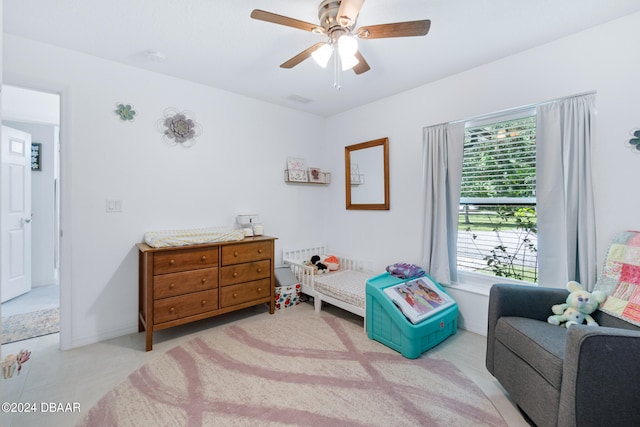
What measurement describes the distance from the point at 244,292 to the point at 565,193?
9.29ft

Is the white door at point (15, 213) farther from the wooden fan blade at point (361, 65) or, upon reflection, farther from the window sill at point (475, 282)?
the window sill at point (475, 282)

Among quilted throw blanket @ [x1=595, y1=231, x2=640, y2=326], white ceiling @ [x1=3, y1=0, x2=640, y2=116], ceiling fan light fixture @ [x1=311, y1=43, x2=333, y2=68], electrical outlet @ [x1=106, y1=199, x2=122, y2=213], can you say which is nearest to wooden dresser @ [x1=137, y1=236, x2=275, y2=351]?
electrical outlet @ [x1=106, y1=199, x2=122, y2=213]

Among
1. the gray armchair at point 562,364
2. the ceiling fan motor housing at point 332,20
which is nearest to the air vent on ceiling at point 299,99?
the ceiling fan motor housing at point 332,20

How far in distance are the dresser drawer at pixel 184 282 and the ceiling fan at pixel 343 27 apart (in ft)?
6.52

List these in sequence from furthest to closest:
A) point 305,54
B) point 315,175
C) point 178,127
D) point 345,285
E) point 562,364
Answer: point 315,175 → point 345,285 → point 178,127 → point 305,54 → point 562,364

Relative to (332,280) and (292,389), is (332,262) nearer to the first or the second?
(332,280)

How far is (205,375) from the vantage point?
209 centimetres

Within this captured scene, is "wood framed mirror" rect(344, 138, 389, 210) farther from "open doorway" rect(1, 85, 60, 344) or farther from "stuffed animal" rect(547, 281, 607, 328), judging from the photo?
"open doorway" rect(1, 85, 60, 344)

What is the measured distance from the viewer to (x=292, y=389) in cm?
194

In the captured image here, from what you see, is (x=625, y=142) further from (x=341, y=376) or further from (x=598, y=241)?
(x=341, y=376)

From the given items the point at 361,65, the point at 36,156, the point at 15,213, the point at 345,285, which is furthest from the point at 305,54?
the point at 36,156

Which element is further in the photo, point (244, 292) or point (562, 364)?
point (244, 292)

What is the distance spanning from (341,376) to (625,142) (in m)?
2.51

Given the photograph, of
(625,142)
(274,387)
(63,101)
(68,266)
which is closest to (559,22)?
(625,142)
